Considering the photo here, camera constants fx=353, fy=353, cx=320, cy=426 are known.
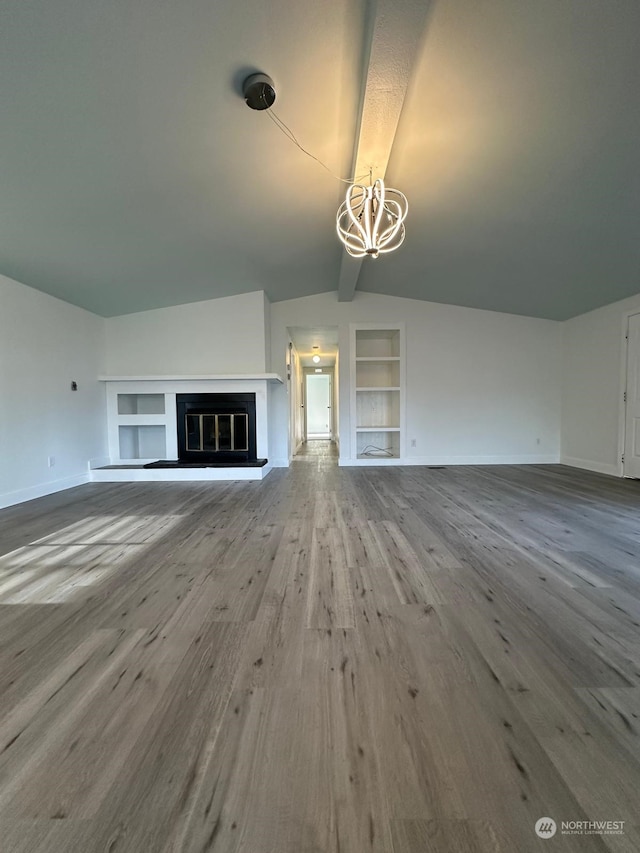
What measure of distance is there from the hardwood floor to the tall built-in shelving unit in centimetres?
375

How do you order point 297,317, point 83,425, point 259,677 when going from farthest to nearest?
point 297,317 → point 83,425 → point 259,677

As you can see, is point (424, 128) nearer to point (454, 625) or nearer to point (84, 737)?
point (454, 625)

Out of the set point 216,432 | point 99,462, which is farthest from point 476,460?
point 99,462

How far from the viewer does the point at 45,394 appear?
13.4 feet

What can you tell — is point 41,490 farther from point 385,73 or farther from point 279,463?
point 385,73

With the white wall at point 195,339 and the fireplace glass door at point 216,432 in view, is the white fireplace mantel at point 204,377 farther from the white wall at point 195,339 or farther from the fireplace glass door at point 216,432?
the fireplace glass door at point 216,432

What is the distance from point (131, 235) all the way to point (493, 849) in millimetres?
4437

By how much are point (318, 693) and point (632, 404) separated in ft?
18.5

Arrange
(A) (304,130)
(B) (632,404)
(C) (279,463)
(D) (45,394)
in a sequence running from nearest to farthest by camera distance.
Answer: (A) (304,130) < (D) (45,394) < (B) (632,404) < (C) (279,463)

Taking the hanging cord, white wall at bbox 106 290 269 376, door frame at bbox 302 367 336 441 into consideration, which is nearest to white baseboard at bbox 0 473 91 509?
white wall at bbox 106 290 269 376

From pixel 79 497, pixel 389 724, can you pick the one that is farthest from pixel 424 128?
pixel 79 497

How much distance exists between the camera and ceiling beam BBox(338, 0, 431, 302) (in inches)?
69.3

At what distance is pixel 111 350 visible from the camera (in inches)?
211

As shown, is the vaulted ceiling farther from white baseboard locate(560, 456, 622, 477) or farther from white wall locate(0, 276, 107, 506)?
white baseboard locate(560, 456, 622, 477)
